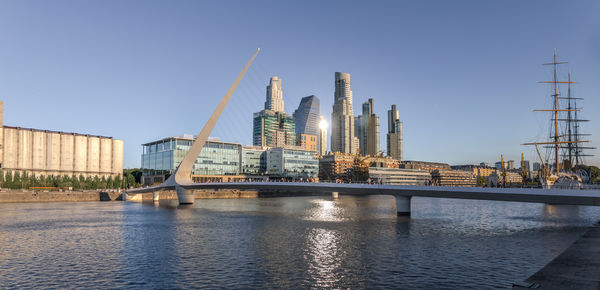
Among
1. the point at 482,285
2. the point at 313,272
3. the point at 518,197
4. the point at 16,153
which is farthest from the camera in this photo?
the point at 16,153

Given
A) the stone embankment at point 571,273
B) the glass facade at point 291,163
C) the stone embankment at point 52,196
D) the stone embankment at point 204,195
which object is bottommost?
the stone embankment at point 204,195

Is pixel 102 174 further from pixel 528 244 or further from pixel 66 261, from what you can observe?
pixel 528 244

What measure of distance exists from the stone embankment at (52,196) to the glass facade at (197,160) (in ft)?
138

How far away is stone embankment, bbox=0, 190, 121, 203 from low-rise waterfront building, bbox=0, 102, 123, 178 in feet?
133

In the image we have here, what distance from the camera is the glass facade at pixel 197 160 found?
145m

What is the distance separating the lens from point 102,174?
148 meters

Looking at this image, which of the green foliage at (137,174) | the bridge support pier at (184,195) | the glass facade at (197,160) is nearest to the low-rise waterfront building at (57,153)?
the green foliage at (137,174)

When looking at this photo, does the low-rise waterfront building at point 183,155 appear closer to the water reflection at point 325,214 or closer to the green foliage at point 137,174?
the green foliage at point 137,174

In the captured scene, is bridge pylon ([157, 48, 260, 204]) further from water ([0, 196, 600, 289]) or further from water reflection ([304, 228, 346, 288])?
water reflection ([304, 228, 346, 288])

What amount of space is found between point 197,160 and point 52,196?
5740 cm

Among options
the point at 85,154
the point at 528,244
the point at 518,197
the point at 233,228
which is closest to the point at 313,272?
the point at 528,244

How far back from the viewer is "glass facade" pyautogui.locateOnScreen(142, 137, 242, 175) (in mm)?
144750

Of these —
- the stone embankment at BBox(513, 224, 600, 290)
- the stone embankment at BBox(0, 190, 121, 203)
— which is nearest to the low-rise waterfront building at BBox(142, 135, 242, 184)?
the stone embankment at BBox(0, 190, 121, 203)

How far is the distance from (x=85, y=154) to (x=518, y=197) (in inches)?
5546
